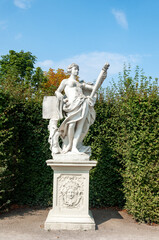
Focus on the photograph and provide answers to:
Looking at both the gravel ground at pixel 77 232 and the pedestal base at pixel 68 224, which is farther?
the pedestal base at pixel 68 224

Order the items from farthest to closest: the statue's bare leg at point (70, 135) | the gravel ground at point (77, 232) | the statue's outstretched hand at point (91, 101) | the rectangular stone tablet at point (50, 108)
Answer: the rectangular stone tablet at point (50, 108) → the statue's outstretched hand at point (91, 101) → the statue's bare leg at point (70, 135) → the gravel ground at point (77, 232)

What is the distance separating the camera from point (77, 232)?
158 inches

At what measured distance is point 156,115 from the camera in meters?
5.04

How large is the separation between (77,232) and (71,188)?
0.79 meters

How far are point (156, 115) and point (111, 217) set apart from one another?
2.60 meters

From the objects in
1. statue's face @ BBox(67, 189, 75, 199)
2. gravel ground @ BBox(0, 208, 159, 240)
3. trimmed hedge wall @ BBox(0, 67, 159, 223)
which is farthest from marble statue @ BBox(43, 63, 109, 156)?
gravel ground @ BBox(0, 208, 159, 240)

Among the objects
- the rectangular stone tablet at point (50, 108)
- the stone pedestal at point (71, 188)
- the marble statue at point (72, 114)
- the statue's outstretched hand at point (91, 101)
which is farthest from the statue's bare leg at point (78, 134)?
the rectangular stone tablet at point (50, 108)

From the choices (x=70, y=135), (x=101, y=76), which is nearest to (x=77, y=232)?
(x=70, y=135)

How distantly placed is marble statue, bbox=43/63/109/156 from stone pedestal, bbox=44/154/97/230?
231 millimetres

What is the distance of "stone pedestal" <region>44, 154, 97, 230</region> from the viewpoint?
14.1 feet

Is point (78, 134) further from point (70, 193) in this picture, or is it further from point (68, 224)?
point (68, 224)

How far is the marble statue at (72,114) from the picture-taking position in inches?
176

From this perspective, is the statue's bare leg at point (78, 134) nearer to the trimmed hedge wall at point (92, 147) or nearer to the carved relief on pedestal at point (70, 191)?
the carved relief on pedestal at point (70, 191)

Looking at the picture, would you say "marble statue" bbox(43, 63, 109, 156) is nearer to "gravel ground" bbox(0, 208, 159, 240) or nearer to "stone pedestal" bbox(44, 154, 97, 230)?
"stone pedestal" bbox(44, 154, 97, 230)
